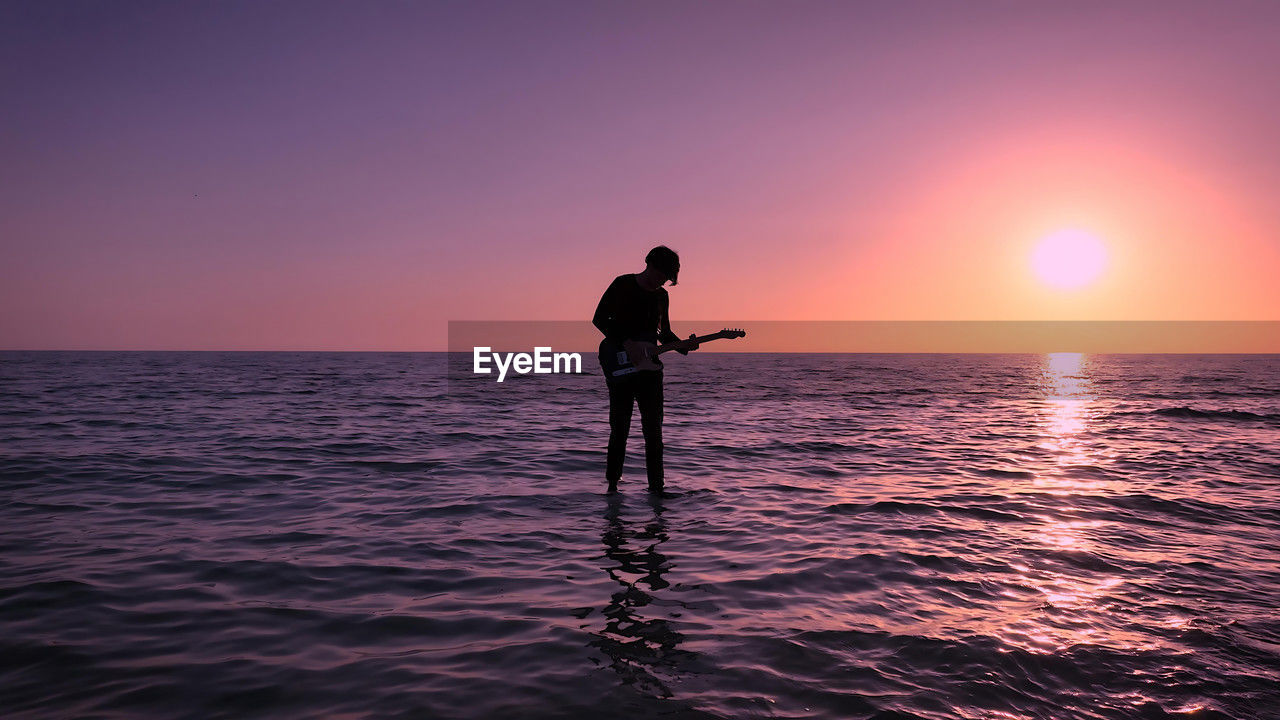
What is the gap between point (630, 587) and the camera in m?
4.39

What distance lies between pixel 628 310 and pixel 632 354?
1.44 feet

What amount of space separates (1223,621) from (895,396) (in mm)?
28245

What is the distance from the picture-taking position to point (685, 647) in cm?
340

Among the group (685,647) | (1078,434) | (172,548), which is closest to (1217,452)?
(1078,434)

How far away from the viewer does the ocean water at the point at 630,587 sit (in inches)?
116

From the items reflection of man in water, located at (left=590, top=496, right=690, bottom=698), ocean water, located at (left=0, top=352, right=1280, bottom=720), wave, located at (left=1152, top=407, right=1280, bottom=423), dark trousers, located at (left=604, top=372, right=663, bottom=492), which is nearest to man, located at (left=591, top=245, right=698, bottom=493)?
dark trousers, located at (left=604, top=372, right=663, bottom=492)

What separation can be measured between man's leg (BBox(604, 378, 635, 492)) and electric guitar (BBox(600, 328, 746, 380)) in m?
0.14

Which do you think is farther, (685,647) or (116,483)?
(116,483)

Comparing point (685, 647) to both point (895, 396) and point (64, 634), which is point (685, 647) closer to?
point (64, 634)

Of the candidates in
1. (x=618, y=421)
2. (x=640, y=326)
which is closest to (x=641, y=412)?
A: (x=618, y=421)

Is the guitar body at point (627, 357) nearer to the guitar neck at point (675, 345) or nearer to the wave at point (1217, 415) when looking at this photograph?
the guitar neck at point (675, 345)

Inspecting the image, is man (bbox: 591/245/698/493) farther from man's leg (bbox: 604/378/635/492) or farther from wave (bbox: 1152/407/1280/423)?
wave (bbox: 1152/407/1280/423)

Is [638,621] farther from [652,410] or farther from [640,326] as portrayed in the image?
[640,326]

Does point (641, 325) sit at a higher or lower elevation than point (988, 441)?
higher
